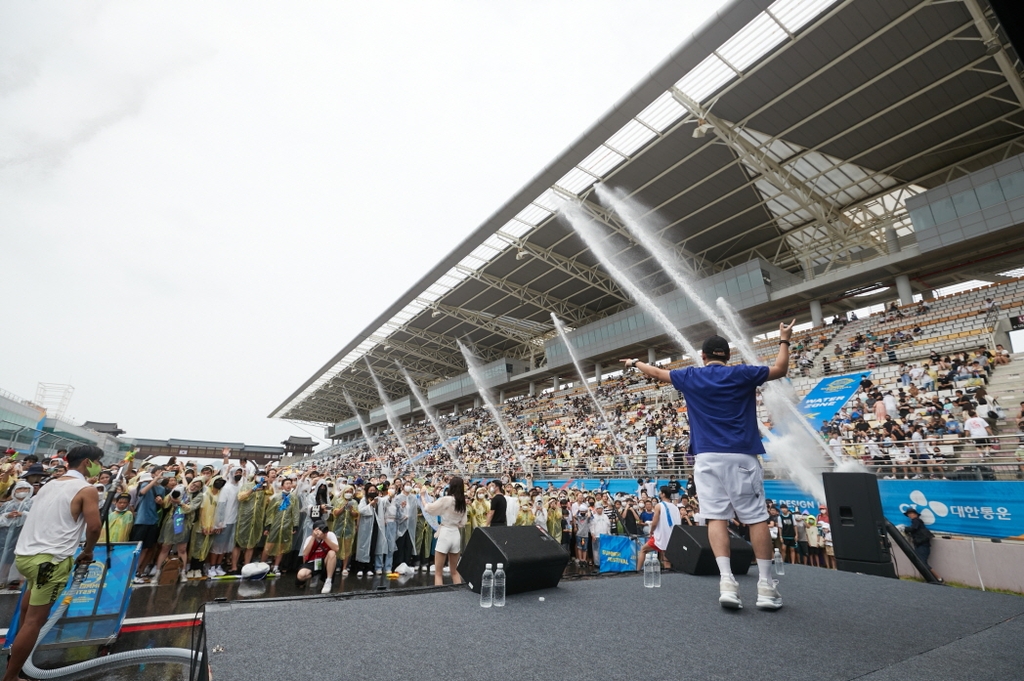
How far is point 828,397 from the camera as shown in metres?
17.0

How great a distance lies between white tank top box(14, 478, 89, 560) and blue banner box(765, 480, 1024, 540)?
12.1 metres

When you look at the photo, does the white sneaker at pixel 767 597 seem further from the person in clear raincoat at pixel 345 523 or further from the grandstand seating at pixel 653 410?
the grandstand seating at pixel 653 410

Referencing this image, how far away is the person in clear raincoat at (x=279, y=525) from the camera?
7078 mm

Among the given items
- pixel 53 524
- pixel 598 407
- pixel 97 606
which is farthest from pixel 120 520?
pixel 598 407

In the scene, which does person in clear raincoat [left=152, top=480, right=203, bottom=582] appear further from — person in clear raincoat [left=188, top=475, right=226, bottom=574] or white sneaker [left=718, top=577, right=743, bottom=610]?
white sneaker [left=718, top=577, right=743, bottom=610]

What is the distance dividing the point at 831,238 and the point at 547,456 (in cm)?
1832

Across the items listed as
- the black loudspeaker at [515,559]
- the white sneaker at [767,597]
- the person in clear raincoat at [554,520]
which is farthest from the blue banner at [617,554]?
the white sneaker at [767,597]

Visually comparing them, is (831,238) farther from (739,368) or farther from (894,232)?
(739,368)

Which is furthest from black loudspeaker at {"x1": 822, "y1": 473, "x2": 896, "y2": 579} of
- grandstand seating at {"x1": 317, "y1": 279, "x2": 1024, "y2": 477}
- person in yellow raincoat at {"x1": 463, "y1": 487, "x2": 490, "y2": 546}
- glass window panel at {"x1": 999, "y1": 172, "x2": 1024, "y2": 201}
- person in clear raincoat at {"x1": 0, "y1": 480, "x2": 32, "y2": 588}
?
glass window panel at {"x1": 999, "y1": 172, "x2": 1024, "y2": 201}

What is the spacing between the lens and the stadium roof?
13.5m

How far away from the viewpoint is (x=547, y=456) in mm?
22891

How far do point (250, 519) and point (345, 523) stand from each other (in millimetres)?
1387

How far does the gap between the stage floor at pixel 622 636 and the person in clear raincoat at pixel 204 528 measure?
17.5 ft

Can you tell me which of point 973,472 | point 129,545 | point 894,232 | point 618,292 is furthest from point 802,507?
point 618,292
